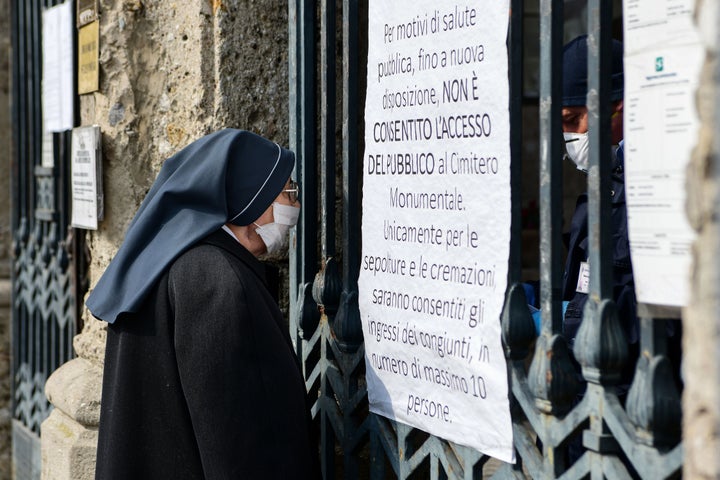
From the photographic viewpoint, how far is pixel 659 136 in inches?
71.8

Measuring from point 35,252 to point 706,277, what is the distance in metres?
4.47

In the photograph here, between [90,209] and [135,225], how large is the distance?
114 centimetres

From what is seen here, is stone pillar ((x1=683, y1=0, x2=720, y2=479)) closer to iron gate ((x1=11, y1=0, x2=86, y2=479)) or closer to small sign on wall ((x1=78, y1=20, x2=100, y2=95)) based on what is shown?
small sign on wall ((x1=78, y1=20, x2=100, y2=95))

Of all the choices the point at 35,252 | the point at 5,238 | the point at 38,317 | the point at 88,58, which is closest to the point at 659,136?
the point at 88,58

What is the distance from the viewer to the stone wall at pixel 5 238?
18.8 feet

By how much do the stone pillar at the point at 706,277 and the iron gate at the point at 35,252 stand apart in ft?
11.2

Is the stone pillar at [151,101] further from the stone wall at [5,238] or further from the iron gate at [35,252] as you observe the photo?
the stone wall at [5,238]

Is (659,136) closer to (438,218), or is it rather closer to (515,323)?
(515,323)

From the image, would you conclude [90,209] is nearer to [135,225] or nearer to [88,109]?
[88,109]

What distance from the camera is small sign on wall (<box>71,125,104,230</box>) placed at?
3.63 meters

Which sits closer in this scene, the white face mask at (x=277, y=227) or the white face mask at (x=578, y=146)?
the white face mask at (x=578, y=146)

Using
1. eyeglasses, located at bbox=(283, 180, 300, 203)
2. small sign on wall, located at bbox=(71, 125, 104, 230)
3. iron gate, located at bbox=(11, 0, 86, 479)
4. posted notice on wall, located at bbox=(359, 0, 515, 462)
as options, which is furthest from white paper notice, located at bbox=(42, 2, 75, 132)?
posted notice on wall, located at bbox=(359, 0, 515, 462)

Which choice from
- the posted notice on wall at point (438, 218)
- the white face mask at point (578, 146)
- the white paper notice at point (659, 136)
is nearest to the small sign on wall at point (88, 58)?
the posted notice on wall at point (438, 218)

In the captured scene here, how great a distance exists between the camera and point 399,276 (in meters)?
2.60
